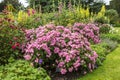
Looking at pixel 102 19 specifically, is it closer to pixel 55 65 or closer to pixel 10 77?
pixel 55 65

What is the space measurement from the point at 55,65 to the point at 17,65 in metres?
0.95

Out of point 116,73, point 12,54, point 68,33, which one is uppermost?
point 68,33

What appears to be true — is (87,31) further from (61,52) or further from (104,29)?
(104,29)

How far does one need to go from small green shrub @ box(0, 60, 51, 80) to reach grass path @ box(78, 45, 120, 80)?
3.95 feet

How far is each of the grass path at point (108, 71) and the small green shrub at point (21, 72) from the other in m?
1.20

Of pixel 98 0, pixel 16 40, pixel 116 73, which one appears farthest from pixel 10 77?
pixel 98 0

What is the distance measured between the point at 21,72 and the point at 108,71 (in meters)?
2.52

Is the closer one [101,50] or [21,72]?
[21,72]

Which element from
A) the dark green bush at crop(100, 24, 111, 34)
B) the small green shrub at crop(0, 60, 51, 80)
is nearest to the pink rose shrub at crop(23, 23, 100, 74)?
the small green shrub at crop(0, 60, 51, 80)

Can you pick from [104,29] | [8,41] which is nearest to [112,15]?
[104,29]

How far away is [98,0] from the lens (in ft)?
86.4

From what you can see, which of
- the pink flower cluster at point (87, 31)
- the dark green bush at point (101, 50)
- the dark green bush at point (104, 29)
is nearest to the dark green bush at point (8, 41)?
the dark green bush at point (101, 50)

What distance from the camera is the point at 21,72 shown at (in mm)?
5941

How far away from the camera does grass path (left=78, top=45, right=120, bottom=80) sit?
261 inches
